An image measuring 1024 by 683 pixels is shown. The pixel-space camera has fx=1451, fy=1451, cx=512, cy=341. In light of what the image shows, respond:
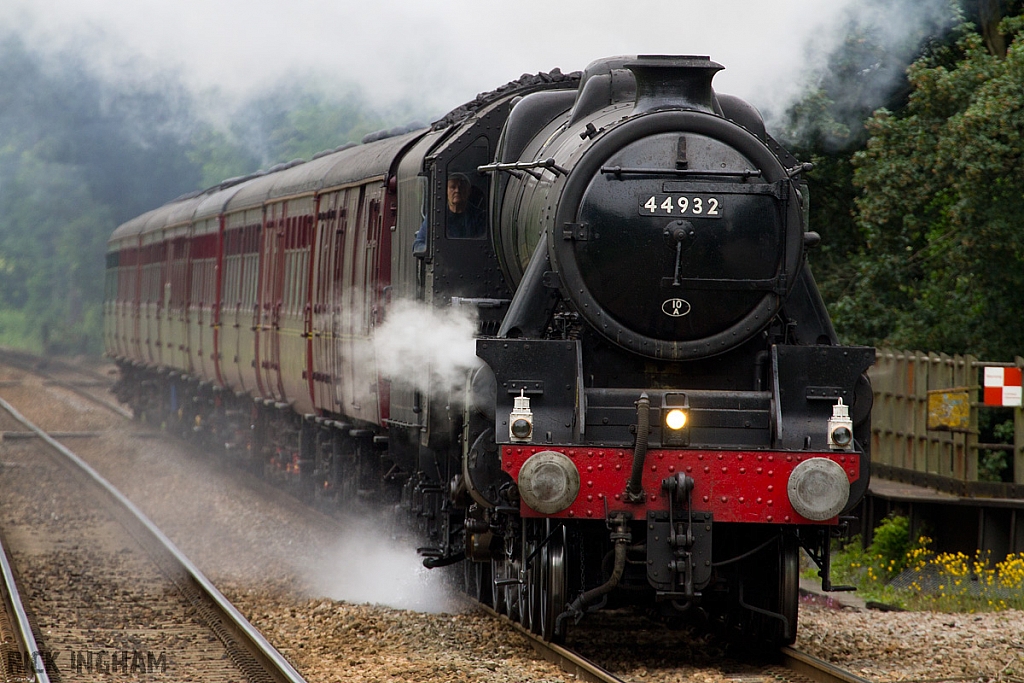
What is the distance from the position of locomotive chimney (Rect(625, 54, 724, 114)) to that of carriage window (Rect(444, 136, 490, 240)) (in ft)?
5.22

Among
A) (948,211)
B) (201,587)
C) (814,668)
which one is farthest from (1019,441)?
(201,587)

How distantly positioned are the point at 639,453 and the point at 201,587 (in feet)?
13.9

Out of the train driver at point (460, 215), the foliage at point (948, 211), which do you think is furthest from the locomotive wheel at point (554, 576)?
the foliage at point (948, 211)

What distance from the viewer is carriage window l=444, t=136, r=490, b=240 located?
8.52m

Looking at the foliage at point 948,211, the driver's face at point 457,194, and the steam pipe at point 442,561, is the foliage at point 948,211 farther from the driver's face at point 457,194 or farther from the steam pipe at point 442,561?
the steam pipe at point 442,561

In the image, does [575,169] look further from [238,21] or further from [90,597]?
[238,21]

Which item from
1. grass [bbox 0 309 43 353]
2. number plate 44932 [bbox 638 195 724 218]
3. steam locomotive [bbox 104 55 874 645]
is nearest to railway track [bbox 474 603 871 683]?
steam locomotive [bbox 104 55 874 645]

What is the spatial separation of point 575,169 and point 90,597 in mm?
4793

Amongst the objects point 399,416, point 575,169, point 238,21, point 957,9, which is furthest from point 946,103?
point 238,21

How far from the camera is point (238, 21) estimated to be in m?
22.6

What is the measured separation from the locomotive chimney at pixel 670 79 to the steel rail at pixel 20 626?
13.2 feet

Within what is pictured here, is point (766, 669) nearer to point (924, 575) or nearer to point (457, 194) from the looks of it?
point (457, 194)

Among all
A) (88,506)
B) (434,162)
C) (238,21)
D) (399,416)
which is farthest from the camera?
(238,21)

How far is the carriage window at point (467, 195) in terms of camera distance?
852cm
